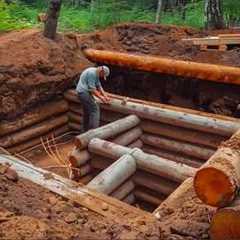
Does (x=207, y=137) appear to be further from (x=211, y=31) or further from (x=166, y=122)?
(x=211, y=31)

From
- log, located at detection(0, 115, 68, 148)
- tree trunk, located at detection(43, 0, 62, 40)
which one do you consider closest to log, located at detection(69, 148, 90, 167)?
log, located at detection(0, 115, 68, 148)

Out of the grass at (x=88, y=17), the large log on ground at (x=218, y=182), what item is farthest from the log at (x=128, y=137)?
the grass at (x=88, y=17)

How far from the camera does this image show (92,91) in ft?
25.3

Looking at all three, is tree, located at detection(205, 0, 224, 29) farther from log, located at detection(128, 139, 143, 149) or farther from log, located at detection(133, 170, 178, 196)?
log, located at detection(133, 170, 178, 196)

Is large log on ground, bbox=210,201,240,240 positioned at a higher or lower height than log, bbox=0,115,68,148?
higher

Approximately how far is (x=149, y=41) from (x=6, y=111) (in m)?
4.11

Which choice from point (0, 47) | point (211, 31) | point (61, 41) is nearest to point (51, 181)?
point (0, 47)

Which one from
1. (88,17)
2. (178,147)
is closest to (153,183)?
(178,147)

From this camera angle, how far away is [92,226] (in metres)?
3.83

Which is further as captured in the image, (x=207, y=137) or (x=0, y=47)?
(x=0, y=47)

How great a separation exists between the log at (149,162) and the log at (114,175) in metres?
0.15

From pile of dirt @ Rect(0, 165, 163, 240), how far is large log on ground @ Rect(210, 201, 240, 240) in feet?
A: 1.59

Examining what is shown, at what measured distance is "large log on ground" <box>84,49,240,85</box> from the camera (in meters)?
7.64

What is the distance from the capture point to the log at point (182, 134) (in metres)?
7.09
